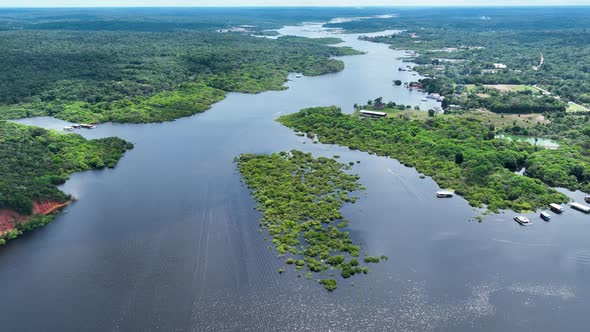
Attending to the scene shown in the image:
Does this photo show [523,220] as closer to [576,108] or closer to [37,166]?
[37,166]

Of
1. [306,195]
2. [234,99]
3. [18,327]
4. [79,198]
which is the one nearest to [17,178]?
[79,198]

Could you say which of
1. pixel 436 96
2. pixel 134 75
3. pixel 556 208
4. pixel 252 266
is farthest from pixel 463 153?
pixel 134 75

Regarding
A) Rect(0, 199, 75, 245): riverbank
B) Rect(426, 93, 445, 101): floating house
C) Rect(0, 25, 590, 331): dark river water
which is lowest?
Rect(0, 25, 590, 331): dark river water

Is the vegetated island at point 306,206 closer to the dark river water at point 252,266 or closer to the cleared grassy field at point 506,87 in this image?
the dark river water at point 252,266

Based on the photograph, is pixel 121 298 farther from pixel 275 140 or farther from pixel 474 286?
pixel 275 140

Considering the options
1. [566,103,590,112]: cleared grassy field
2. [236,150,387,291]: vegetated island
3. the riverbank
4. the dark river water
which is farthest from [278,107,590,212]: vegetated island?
the riverbank

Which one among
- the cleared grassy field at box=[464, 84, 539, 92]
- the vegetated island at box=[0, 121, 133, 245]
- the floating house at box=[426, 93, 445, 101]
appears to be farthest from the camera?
the cleared grassy field at box=[464, 84, 539, 92]

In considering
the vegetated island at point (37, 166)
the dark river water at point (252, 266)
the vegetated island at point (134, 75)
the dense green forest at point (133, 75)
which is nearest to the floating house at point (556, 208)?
the dark river water at point (252, 266)

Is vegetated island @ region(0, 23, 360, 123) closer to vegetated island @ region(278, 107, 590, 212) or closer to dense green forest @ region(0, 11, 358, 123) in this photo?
dense green forest @ region(0, 11, 358, 123)
